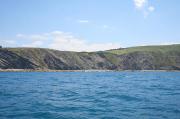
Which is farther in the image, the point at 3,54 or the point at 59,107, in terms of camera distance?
the point at 3,54

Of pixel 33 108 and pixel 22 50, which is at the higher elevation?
pixel 22 50

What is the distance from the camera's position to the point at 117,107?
2422 cm

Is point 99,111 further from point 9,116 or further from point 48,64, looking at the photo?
point 48,64

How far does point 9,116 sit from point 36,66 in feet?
568

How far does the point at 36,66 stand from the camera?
189750 mm

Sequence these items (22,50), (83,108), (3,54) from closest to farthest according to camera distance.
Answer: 1. (83,108)
2. (3,54)
3. (22,50)

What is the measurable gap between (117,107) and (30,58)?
172 metres

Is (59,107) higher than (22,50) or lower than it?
lower

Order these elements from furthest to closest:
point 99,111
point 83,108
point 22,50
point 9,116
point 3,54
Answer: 1. point 22,50
2. point 3,54
3. point 83,108
4. point 99,111
5. point 9,116

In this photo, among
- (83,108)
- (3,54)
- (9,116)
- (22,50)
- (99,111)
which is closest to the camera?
(9,116)

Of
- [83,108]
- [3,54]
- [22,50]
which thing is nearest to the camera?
[83,108]

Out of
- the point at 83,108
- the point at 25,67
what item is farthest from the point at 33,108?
the point at 25,67

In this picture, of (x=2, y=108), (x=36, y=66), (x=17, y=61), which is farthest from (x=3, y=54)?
(x=2, y=108)

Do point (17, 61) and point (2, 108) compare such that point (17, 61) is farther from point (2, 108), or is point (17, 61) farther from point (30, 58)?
point (2, 108)
